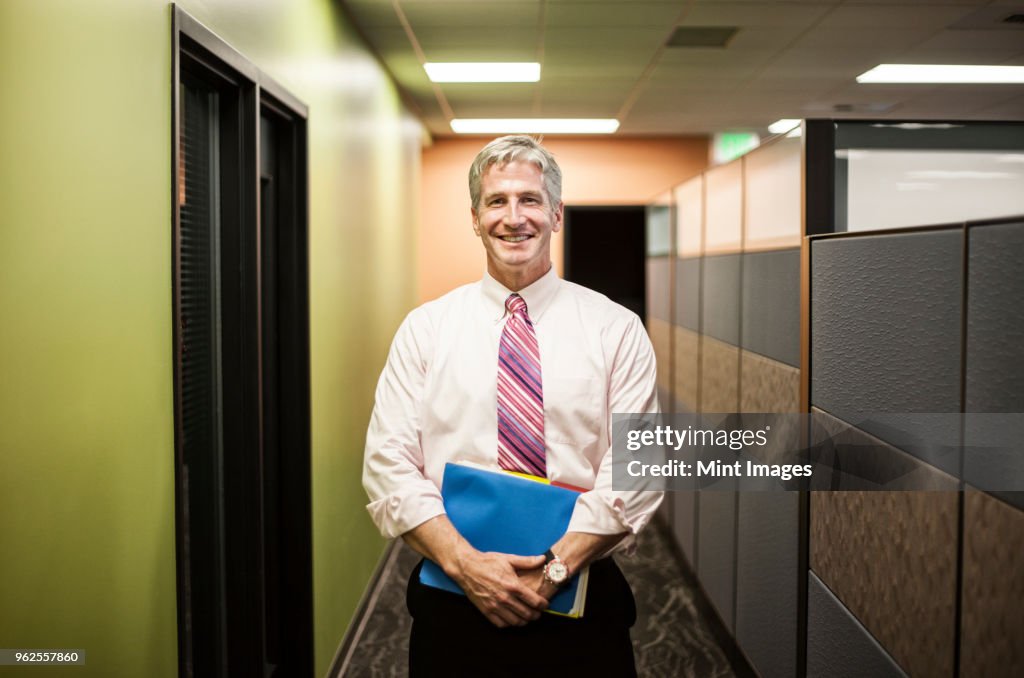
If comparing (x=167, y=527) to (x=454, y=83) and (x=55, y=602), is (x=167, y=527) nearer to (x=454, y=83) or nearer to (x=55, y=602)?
(x=55, y=602)

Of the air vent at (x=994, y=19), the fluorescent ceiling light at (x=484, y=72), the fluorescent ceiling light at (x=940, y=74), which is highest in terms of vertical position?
the fluorescent ceiling light at (x=484, y=72)

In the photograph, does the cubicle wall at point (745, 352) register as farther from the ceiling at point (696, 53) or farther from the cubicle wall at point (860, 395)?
the ceiling at point (696, 53)

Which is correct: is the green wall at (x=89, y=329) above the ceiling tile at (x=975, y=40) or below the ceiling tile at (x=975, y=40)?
below

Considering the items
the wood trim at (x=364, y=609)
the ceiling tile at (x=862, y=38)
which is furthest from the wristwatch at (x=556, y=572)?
the ceiling tile at (x=862, y=38)

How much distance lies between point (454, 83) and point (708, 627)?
11.2ft

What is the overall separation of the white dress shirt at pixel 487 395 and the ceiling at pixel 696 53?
1.30 m

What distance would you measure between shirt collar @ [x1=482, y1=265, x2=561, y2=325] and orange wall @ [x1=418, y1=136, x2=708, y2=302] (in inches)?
234

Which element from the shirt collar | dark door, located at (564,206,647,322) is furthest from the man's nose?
dark door, located at (564,206,647,322)

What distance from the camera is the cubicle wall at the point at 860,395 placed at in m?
1.30

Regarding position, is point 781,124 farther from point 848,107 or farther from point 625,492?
point 625,492

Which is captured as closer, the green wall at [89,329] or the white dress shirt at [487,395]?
the green wall at [89,329]

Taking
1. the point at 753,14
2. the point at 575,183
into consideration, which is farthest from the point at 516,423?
the point at 575,183

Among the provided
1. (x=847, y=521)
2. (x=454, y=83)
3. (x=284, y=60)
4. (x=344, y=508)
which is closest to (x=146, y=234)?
(x=284, y=60)

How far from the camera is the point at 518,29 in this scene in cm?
388
